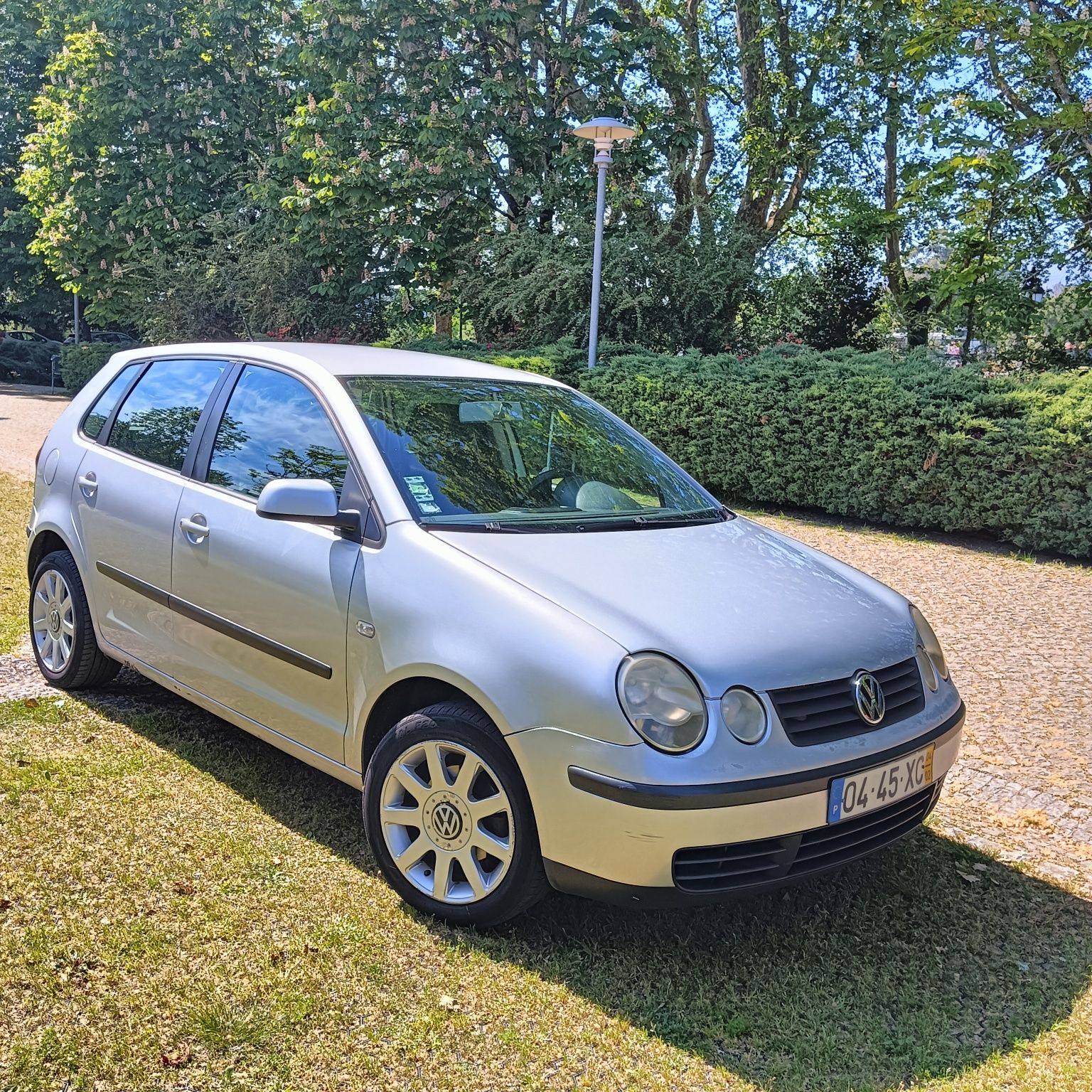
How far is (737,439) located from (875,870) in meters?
8.15

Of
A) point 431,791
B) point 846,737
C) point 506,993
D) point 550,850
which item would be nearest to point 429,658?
point 431,791

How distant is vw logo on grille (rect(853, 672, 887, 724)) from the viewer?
2988 millimetres

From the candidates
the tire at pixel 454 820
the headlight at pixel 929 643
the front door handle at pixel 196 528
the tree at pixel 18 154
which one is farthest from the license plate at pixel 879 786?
the tree at pixel 18 154

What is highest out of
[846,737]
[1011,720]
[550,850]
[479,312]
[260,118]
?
[260,118]

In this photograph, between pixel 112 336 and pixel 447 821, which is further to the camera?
pixel 112 336

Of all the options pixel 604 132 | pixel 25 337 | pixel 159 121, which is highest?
pixel 159 121

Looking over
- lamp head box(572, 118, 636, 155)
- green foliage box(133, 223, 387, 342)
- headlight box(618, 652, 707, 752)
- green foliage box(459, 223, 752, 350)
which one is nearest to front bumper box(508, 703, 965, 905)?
headlight box(618, 652, 707, 752)

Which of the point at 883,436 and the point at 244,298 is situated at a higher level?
the point at 244,298

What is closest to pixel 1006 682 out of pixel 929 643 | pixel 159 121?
pixel 929 643

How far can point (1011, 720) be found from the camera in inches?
211

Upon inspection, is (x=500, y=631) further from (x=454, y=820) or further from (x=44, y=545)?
(x=44, y=545)

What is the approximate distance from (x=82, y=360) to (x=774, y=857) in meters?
26.5

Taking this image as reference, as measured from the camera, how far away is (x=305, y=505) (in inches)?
130

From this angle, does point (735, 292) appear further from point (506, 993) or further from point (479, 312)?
point (506, 993)
